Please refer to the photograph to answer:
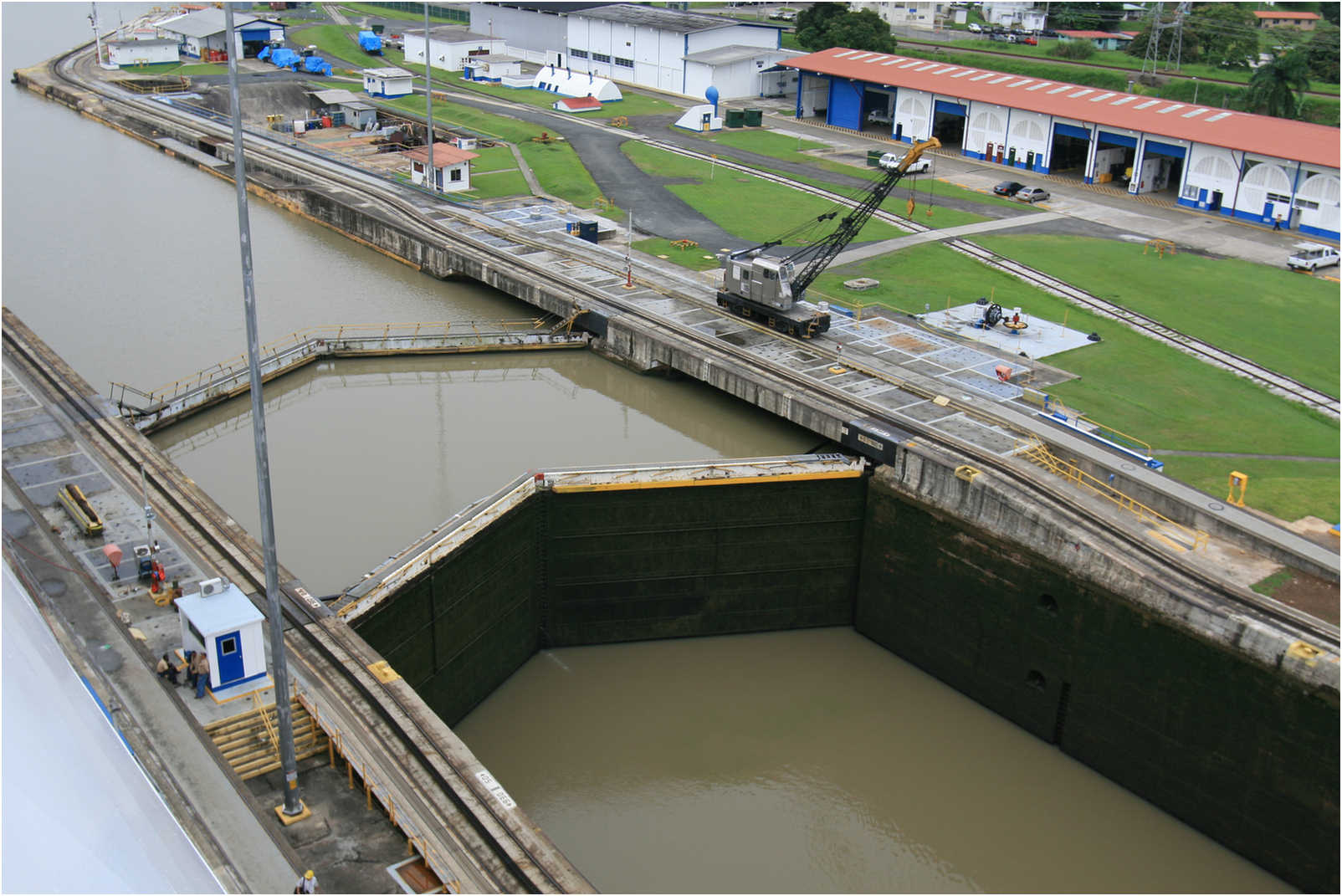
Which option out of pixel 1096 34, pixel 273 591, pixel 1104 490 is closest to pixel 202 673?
pixel 273 591

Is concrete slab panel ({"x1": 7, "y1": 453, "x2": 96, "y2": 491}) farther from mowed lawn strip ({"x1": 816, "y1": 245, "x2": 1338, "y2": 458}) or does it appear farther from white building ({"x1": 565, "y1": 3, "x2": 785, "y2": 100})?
white building ({"x1": 565, "y1": 3, "x2": 785, "y2": 100})

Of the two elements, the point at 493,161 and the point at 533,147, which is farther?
the point at 533,147

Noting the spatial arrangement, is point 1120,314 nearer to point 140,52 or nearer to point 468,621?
point 468,621

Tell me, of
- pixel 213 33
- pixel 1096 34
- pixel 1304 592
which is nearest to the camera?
pixel 1304 592

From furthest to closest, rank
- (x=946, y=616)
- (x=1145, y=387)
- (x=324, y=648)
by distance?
1. (x=1145, y=387)
2. (x=946, y=616)
3. (x=324, y=648)

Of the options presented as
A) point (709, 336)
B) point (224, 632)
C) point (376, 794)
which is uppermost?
point (709, 336)

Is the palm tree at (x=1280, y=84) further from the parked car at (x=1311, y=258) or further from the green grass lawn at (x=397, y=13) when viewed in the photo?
the green grass lawn at (x=397, y=13)

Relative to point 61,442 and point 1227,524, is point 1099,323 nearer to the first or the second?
point 1227,524
